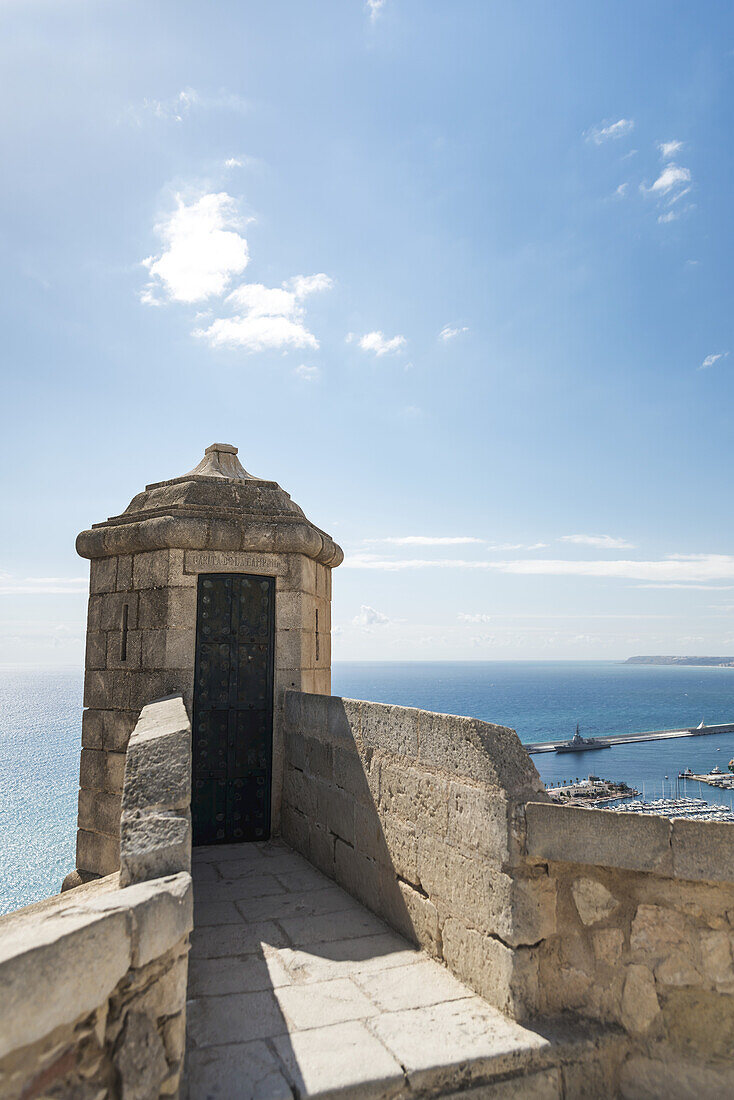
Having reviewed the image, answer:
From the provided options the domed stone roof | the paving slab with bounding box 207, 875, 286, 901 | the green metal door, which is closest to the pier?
the green metal door

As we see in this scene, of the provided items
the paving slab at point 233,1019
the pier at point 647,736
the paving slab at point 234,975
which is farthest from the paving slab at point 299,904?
the pier at point 647,736

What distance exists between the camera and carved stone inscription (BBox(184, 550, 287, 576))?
6.00 meters

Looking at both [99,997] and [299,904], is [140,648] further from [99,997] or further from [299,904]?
[99,997]

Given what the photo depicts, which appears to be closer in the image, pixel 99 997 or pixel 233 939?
pixel 99 997

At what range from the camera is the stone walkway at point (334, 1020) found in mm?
2703

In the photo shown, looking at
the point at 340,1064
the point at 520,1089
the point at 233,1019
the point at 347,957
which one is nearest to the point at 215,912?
the point at 347,957

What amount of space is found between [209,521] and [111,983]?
4.26 meters

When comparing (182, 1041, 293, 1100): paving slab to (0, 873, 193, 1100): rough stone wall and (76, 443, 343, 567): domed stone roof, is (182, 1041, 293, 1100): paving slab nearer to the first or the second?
(0, 873, 193, 1100): rough stone wall

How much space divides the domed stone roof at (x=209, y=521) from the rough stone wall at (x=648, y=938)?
12.3 feet

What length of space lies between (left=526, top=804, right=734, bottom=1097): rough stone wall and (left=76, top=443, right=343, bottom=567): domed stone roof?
3.74m

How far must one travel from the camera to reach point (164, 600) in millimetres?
5906

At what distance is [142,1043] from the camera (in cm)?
227

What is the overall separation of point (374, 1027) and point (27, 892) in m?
38.7

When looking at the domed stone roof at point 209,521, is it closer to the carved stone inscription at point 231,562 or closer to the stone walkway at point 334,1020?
the carved stone inscription at point 231,562
